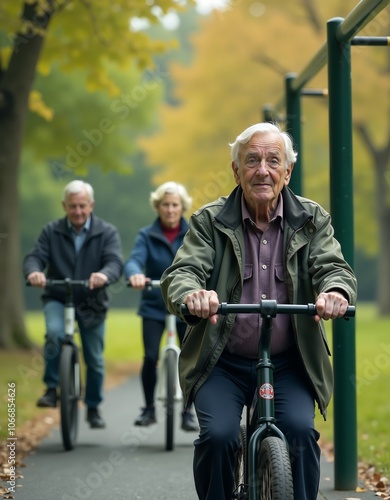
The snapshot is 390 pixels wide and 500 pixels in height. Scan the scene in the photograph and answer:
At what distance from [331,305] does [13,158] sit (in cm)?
1237

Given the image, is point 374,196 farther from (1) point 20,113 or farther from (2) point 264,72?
(1) point 20,113

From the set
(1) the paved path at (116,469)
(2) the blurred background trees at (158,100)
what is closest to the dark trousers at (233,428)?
(1) the paved path at (116,469)

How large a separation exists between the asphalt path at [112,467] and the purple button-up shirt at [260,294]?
81.4 inches

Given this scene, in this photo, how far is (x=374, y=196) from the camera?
34375 mm

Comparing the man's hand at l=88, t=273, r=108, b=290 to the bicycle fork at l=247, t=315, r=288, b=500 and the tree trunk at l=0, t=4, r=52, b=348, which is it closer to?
the bicycle fork at l=247, t=315, r=288, b=500

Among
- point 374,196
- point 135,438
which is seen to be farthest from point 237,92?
point 135,438

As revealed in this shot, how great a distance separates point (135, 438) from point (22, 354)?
6764 millimetres

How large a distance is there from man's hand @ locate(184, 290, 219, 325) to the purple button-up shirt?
364mm

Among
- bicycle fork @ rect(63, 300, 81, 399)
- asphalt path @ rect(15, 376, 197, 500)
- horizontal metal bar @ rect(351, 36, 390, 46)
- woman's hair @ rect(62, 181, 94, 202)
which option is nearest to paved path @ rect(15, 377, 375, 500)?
asphalt path @ rect(15, 376, 197, 500)

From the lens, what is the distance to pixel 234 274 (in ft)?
14.3

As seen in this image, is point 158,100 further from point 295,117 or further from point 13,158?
point 295,117

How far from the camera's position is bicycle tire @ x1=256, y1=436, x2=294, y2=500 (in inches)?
148

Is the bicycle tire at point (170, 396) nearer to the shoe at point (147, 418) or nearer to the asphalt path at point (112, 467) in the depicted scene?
the asphalt path at point (112, 467)

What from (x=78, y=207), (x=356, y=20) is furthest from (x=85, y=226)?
(x=356, y=20)
